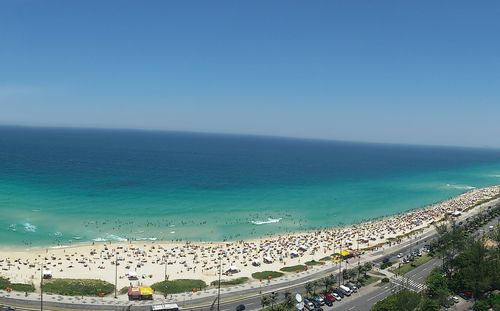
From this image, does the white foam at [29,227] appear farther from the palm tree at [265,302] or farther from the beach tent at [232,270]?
the palm tree at [265,302]

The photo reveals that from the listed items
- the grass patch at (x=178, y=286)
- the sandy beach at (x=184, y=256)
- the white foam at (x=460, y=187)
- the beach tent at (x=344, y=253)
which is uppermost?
the white foam at (x=460, y=187)

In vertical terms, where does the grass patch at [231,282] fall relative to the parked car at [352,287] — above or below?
below

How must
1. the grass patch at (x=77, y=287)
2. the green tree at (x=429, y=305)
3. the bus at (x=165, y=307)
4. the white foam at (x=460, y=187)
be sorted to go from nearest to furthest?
the green tree at (x=429, y=305), the bus at (x=165, y=307), the grass patch at (x=77, y=287), the white foam at (x=460, y=187)

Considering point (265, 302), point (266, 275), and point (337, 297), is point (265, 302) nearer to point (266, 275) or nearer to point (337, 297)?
point (337, 297)

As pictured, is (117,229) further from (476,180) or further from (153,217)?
(476,180)

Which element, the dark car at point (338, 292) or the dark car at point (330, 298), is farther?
the dark car at point (338, 292)

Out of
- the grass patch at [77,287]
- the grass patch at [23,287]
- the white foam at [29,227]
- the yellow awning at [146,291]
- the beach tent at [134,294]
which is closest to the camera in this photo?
the beach tent at [134,294]

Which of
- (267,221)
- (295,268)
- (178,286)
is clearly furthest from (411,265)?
(267,221)

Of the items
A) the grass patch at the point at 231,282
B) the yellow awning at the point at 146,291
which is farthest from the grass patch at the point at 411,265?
the yellow awning at the point at 146,291
